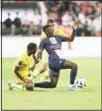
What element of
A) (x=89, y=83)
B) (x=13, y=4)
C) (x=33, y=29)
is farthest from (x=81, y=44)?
(x=89, y=83)

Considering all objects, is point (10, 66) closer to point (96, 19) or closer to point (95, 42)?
point (95, 42)

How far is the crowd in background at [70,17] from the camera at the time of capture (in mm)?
27203

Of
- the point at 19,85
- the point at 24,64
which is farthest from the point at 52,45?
the point at 19,85

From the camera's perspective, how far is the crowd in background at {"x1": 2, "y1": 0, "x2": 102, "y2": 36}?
27203 millimetres

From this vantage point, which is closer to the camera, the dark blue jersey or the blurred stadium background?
the blurred stadium background

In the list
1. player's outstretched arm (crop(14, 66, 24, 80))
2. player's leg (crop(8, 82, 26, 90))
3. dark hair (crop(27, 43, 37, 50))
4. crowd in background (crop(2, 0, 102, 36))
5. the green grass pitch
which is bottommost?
the green grass pitch

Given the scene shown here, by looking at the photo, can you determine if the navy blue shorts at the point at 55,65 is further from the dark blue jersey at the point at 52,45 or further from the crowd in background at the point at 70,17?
the crowd in background at the point at 70,17

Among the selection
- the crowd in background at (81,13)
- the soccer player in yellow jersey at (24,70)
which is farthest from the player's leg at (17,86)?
the crowd in background at (81,13)

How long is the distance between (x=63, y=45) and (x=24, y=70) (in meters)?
11.5

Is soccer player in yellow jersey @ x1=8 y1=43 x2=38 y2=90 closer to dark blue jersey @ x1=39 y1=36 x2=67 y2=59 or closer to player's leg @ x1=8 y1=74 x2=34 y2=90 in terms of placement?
player's leg @ x1=8 y1=74 x2=34 y2=90

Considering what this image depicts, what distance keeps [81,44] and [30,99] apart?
13.7 m

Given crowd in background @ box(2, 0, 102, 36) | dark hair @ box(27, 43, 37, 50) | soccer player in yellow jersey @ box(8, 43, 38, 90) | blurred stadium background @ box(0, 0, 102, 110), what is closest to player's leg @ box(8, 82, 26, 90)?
soccer player in yellow jersey @ box(8, 43, 38, 90)

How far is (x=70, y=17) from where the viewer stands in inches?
1164

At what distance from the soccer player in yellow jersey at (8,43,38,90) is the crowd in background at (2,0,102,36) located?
1299cm
